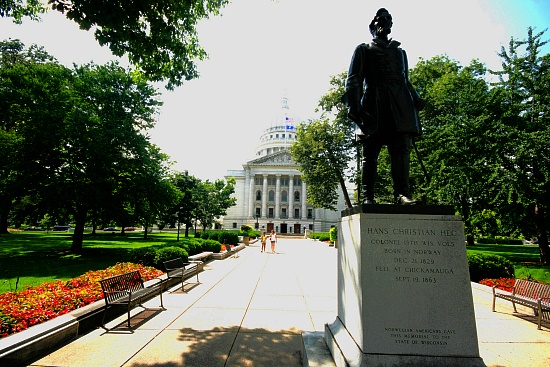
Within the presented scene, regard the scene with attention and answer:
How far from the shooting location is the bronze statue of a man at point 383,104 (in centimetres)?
378

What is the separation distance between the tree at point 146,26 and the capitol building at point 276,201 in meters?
70.0

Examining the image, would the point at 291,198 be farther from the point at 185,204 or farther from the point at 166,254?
the point at 166,254

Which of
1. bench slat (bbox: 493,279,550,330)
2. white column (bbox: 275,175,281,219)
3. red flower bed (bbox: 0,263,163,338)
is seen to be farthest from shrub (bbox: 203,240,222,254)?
white column (bbox: 275,175,281,219)

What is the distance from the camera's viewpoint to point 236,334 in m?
5.20

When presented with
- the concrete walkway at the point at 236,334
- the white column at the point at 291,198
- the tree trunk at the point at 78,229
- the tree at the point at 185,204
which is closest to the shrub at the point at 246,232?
the tree at the point at 185,204

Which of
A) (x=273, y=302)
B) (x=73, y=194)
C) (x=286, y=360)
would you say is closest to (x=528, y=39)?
(x=273, y=302)

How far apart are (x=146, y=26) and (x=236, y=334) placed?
7441 millimetres

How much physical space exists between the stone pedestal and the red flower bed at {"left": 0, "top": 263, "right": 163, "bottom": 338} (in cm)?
510

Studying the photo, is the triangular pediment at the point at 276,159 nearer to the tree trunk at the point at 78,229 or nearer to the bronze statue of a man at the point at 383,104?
the tree trunk at the point at 78,229

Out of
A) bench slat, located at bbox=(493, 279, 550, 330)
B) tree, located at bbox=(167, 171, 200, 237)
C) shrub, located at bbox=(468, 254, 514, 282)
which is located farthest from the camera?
tree, located at bbox=(167, 171, 200, 237)

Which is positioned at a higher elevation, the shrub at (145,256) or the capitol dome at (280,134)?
the capitol dome at (280,134)

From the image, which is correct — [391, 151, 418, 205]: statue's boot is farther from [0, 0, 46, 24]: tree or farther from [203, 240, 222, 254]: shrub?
[203, 240, 222, 254]: shrub

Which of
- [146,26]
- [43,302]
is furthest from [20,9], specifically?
[43,302]

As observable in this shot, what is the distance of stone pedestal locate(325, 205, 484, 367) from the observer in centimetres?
285
